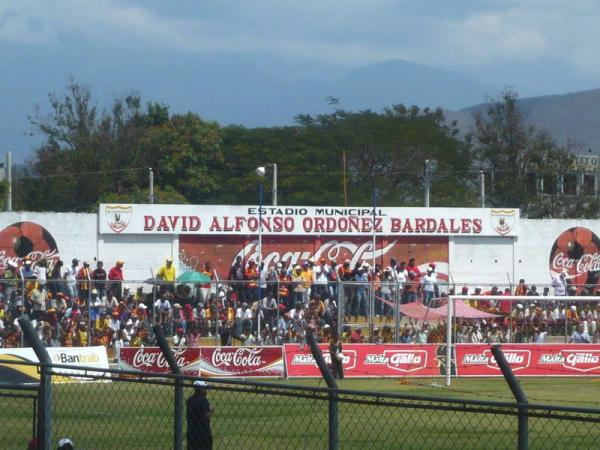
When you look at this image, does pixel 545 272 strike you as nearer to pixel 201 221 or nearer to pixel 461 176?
pixel 201 221

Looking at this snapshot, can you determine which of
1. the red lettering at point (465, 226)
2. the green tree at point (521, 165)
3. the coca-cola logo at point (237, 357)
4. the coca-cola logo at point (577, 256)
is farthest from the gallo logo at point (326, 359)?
the green tree at point (521, 165)

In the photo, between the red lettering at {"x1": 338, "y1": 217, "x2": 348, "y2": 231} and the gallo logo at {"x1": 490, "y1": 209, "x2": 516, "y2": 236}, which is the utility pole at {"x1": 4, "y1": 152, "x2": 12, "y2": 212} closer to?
the red lettering at {"x1": 338, "y1": 217, "x2": 348, "y2": 231}

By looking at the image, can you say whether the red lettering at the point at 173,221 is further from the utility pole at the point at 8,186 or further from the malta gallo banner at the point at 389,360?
the malta gallo banner at the point at 389,360

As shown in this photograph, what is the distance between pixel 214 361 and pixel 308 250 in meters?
18.1

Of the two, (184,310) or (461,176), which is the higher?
(461,176)

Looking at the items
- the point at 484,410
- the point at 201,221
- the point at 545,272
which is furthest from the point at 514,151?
the point at 484,410

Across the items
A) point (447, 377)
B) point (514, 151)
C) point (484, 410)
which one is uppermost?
point (514, 151)

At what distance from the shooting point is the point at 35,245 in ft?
140

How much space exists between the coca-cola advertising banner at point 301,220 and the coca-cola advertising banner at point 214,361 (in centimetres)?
1435

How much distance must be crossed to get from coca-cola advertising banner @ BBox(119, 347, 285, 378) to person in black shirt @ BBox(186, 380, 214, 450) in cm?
1649

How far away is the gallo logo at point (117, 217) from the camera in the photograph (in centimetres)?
4368

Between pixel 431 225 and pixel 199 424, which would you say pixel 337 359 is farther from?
pixel 431 225

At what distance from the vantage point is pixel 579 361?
31672 millimetres

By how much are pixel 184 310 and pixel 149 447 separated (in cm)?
1868
